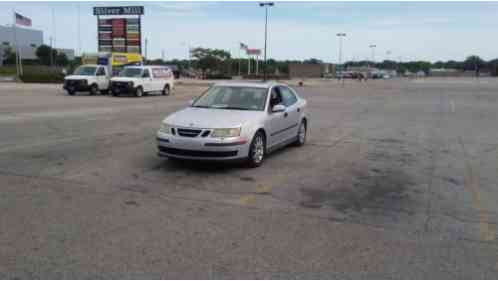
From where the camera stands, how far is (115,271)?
12.9 feet

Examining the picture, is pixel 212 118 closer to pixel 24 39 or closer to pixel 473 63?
pixel 24 39

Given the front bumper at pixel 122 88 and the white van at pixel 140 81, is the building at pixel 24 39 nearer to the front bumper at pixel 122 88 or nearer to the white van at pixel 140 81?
the white van at pixel 140 81

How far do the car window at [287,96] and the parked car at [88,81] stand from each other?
69.1 ft

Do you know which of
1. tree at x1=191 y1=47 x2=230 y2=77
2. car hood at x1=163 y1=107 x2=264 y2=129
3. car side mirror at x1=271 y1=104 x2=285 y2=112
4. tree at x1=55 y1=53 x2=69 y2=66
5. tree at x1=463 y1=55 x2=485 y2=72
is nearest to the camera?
car hood at x1=163 y1=107 x2=264 y2=129

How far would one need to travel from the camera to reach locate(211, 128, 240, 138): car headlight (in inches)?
290

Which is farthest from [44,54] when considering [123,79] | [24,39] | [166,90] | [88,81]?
[123,79]

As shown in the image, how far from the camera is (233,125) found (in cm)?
754

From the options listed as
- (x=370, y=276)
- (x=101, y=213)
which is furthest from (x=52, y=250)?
(x=370, y=276)

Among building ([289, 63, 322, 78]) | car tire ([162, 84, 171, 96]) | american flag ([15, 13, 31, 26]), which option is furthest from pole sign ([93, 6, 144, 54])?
building ([289, 63, 322, 78])

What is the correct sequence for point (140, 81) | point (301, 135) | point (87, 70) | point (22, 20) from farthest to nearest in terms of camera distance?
1. point (22, 20)
2. point (87, 70)
3. point (140, 81)
4. point (301, 135)

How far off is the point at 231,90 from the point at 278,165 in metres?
1.82

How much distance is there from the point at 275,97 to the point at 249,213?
12.9 feet

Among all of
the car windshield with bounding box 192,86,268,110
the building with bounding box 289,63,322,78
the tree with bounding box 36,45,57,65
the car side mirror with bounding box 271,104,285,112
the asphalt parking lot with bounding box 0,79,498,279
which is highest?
the tree with bounding box 36,45,57,65

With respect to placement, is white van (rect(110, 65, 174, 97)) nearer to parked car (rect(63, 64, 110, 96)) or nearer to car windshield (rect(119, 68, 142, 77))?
car windshield (rect(119, 68, 142, 77))
